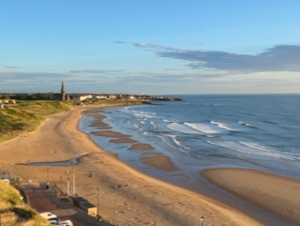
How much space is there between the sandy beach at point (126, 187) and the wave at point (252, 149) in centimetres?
750

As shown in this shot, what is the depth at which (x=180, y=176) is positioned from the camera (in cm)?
2623

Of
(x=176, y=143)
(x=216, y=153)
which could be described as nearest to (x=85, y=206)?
(x=216, y=153)

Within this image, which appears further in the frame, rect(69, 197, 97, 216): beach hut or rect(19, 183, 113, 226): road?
rect(69, 197, 97, 216): beach hut

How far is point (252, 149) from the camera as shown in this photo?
3641 centimetres

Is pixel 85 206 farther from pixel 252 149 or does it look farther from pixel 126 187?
pixel 252 149

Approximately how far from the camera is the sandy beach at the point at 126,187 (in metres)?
17.6

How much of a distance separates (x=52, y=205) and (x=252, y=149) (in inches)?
976

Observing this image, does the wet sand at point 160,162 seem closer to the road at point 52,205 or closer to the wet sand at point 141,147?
the wet sand at point 141,147

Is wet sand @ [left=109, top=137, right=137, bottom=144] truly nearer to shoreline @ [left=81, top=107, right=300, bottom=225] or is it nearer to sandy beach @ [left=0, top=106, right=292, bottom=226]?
sandy beach @ [left=0, top=106, right=292, bottom=226]

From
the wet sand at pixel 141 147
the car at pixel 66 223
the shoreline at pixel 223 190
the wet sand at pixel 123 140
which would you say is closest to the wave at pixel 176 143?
the wet sand at pixel 141 147

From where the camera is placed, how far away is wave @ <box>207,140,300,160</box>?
32.8 m

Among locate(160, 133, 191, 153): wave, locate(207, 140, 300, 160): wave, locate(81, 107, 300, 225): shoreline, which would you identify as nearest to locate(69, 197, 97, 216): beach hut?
locate(81, 107, 300, 225): shoreline

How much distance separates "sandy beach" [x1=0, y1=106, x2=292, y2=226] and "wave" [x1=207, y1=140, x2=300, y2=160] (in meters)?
7.50

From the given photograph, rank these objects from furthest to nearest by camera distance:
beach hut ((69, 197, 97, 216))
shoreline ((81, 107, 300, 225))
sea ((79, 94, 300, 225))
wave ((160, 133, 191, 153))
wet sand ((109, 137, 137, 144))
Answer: wet sand ((109, 137, 137, 144))
wave ((160, 133, 191, 153))
sea ((79, 94, 300, 225))
shoreline ((81, 107, 300, 225))
beach hut ((69, 197, 97, 216))
